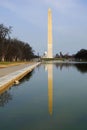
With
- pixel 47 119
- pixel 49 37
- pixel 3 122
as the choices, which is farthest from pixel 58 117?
pixel 49 37

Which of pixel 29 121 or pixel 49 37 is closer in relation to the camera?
pixel 29 121

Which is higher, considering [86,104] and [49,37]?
[49,37]

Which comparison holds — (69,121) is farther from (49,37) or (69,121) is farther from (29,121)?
(49,37)

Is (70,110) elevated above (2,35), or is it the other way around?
(2,35)

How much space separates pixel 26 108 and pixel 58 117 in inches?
69.4

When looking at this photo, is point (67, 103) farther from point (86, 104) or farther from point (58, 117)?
point (58, 117)

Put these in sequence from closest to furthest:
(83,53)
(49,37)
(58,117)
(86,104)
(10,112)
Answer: (58,117) → (10,112) → (86,104) → (49,37) → (83,53)

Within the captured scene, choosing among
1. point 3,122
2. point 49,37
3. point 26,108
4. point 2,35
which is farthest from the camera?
point 49,37

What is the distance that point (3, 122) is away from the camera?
7.38 metres

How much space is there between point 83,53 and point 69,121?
117 meters

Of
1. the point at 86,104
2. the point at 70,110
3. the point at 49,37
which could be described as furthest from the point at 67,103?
the point at 49,37

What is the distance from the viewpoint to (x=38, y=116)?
8.05m


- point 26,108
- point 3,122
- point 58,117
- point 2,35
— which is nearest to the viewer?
point 3,122

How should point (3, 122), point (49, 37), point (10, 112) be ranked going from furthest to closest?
point (49, 37), point (10, 112), point (3, 122)
